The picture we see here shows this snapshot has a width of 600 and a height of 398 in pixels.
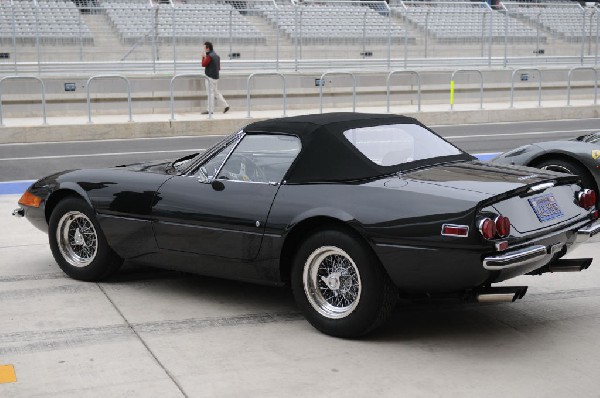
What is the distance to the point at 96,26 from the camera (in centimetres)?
2581

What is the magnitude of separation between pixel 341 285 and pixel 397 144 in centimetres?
118

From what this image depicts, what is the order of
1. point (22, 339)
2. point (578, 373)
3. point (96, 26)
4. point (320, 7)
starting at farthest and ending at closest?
point (320, 7), point (96, 26), point (22, 339), point (578, 373)

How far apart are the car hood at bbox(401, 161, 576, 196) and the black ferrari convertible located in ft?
0.04

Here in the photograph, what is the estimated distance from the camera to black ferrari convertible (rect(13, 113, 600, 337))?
532cm

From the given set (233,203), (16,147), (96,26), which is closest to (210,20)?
(96,26)

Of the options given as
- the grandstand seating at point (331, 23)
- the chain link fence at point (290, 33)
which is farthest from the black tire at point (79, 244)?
the grandstand seating at point (331, 23)

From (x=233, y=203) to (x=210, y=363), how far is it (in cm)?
126

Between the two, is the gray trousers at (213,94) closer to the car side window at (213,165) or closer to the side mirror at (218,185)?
the car side window at (213,165)

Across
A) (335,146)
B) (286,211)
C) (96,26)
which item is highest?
(96,26)

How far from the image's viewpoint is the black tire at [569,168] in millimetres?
9000

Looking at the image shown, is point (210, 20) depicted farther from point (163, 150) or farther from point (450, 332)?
point (450, 332)

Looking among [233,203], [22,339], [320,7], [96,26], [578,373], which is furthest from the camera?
[320,7]

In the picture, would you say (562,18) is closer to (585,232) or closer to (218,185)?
(585,232)

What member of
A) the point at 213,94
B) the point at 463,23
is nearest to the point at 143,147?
the point at 213,94
